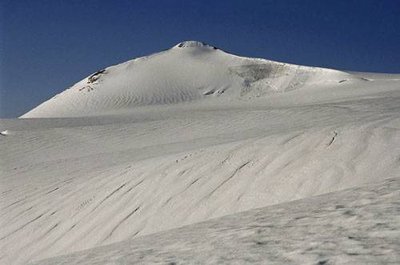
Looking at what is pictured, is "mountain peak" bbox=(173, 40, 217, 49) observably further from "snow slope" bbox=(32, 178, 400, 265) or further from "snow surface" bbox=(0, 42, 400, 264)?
"snow slope" bbox=(32, 178, 400, 265)

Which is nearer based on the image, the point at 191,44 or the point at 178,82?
the point at 178,82

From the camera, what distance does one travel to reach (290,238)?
303cm

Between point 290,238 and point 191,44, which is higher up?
point 191,44

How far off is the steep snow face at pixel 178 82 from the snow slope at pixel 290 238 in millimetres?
24949

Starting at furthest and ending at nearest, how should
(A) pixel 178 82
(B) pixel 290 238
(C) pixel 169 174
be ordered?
(A) pixel 178 82
(C) pixel 169 174
(B) pixel 290 238

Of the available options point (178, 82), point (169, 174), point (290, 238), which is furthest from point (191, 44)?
point (290, 238)

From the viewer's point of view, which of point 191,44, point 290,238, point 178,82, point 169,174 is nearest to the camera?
point 290,238

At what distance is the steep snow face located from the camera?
30891 millimetres

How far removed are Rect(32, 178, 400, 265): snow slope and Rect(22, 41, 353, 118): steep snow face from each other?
Result: 2495 cm

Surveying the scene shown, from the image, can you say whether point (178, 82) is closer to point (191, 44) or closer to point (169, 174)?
point (191, 44)

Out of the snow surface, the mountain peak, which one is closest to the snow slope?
the snow surface

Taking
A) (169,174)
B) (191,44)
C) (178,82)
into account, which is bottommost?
(169,174)

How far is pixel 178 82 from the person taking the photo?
34.5 meters

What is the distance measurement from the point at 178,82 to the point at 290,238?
104 feet
